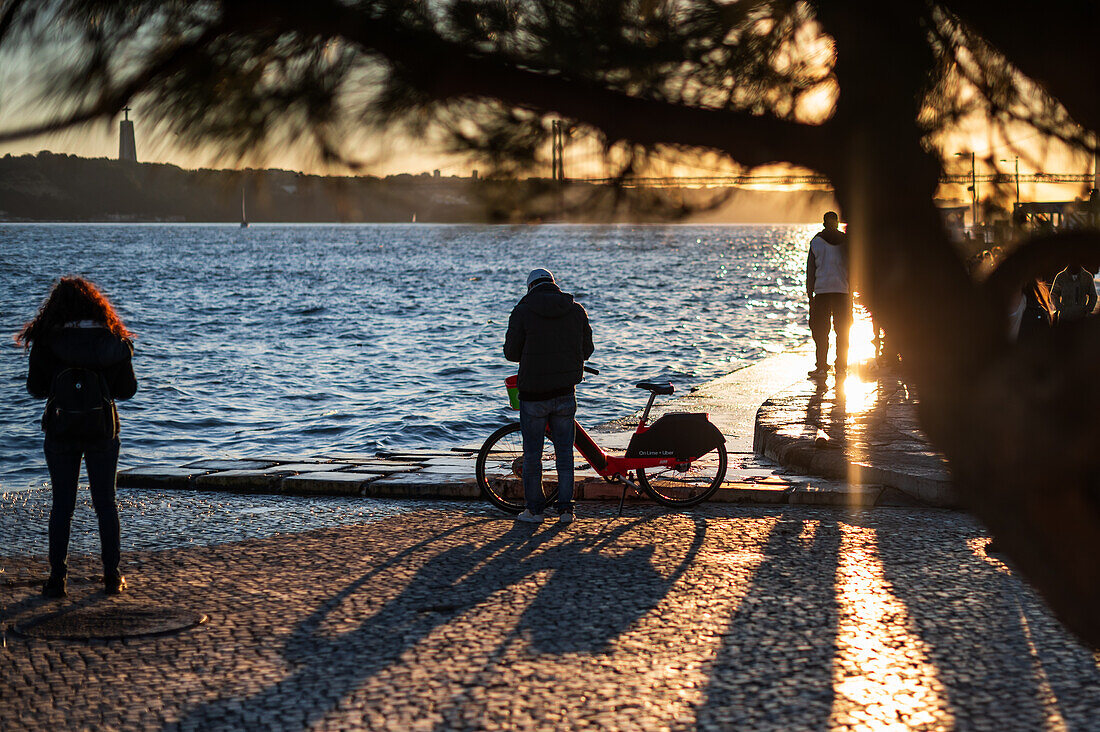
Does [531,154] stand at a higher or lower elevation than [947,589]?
higher

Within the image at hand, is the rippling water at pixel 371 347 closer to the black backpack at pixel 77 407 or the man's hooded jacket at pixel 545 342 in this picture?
the man's hooded jacket at pixel 545 342

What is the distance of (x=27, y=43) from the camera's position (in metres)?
2.46

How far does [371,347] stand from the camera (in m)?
35.5

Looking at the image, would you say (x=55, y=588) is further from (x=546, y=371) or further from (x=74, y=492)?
(x=546, y=371)

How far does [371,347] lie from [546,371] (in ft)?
91.0

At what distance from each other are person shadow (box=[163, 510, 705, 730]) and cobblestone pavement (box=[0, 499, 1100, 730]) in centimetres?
2

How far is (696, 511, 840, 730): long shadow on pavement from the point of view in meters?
4.43

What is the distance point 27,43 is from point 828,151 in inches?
66.0

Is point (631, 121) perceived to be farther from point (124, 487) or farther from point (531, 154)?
point (124, 487)

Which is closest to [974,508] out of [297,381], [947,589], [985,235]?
[985,235]

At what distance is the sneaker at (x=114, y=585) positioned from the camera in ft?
21.4

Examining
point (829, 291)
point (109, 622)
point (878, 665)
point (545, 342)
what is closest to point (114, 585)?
point (109, 622)

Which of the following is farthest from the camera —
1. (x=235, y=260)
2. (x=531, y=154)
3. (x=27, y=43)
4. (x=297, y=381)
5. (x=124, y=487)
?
(x=235, y=260)

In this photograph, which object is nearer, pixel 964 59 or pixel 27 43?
pixel 27 43
